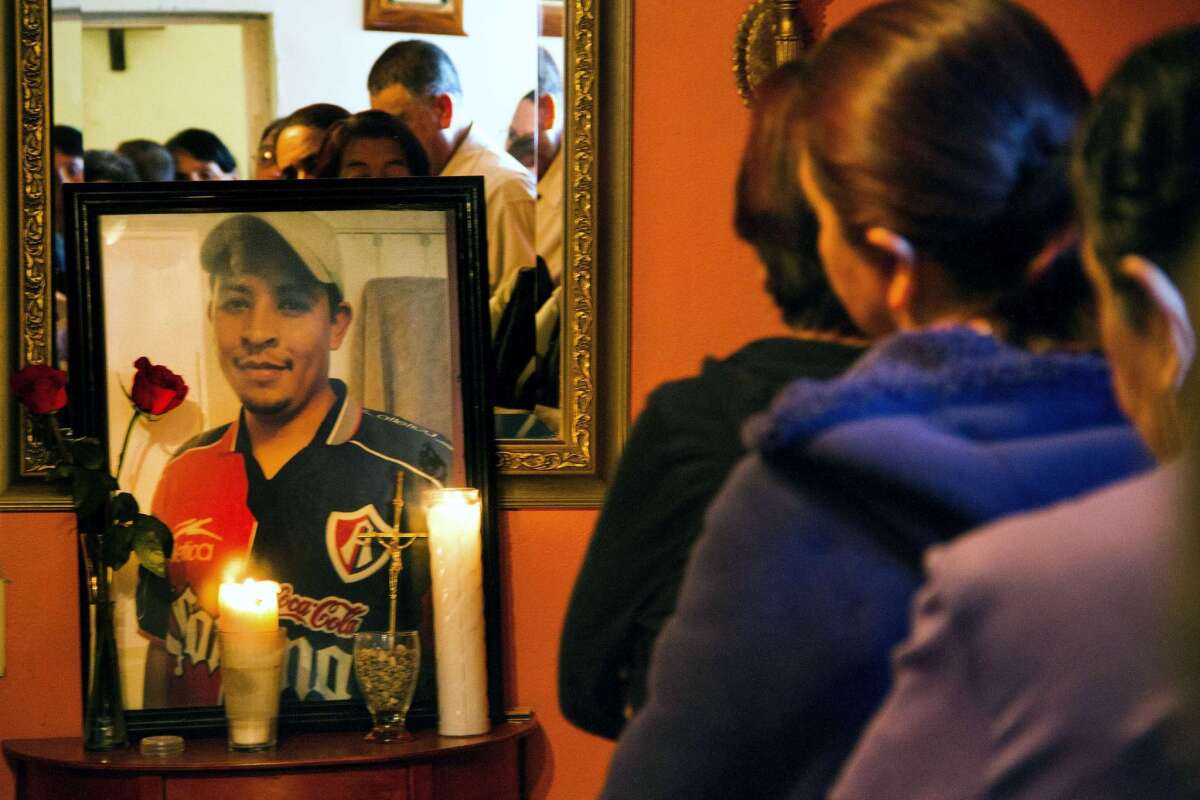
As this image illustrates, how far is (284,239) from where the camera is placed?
100 inches

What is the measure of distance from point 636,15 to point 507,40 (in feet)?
0.86

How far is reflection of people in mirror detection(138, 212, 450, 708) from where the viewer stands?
247cm

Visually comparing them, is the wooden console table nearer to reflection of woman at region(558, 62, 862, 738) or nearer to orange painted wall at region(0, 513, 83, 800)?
orange painted wall at region(0, 513, 83, 800)

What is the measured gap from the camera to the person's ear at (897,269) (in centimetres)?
79

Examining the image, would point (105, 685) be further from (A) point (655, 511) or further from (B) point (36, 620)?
(A) point (655, 511)

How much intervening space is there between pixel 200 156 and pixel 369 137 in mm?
318

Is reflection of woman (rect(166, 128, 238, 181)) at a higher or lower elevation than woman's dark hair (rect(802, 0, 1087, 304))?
higher

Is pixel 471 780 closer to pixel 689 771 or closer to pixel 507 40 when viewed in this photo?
pixel 507 40

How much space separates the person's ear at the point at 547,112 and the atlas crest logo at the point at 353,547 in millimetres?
803

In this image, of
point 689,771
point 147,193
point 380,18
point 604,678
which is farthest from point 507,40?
point 689,771

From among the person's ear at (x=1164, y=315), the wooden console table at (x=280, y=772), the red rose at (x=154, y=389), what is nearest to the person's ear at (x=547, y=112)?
the red rose at (x=154, y=389)

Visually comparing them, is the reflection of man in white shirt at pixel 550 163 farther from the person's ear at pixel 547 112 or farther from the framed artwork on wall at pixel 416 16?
the framed artwork on wall at pixel 416 16

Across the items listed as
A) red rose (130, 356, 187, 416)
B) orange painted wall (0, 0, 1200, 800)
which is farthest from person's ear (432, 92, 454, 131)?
red rose (130, 356, 187, 416)

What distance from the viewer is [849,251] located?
0.82 m
